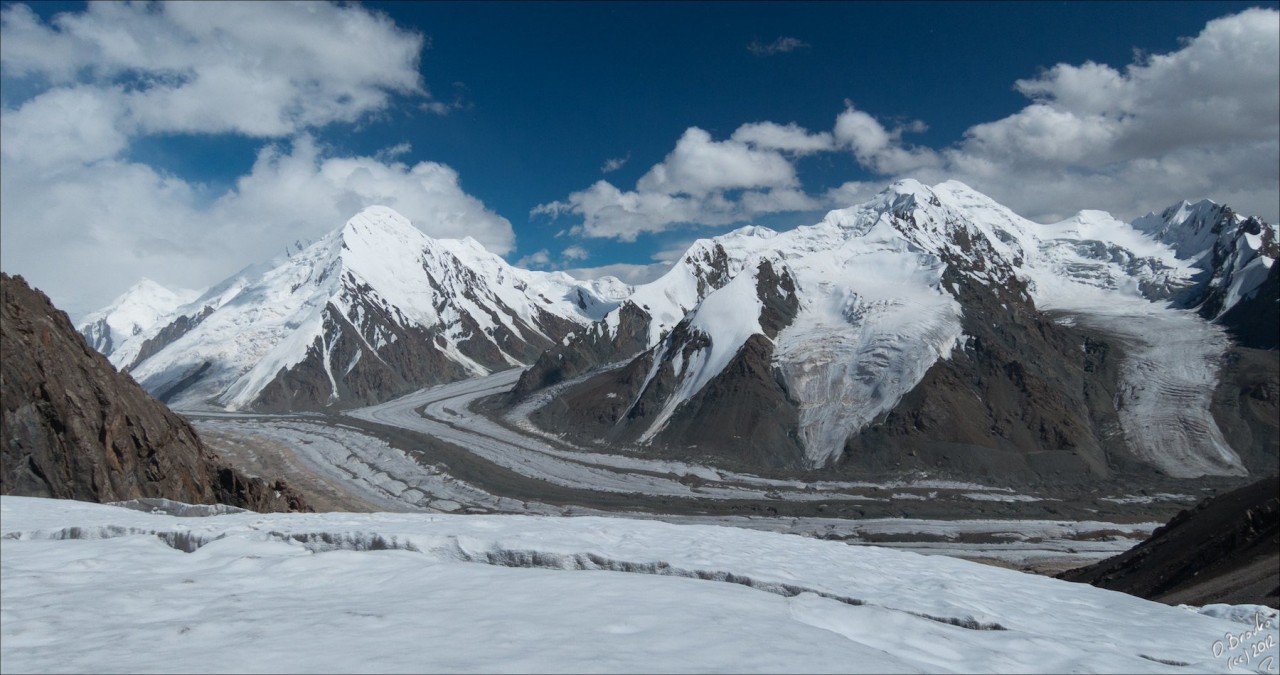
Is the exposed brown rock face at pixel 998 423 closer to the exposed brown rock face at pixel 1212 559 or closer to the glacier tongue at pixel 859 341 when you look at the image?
the glacier tongue at pixel 859 341

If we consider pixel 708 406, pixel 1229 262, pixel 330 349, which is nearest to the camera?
pixel 708 406

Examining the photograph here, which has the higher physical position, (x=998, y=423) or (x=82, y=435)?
(x=82, y=435)

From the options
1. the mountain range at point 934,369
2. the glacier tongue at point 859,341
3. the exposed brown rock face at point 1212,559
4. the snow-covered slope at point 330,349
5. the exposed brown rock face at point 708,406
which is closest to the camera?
the exposed brown rock face at point 1212,559

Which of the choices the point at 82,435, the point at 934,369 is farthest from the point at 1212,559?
the point at 934,369

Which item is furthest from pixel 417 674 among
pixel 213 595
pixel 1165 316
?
pixel 1165 316

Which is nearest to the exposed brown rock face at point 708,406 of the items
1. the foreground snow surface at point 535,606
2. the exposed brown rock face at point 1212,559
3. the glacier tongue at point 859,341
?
the glacier tongue at point 859,341

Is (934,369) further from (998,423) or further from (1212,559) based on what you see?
(1212,559)

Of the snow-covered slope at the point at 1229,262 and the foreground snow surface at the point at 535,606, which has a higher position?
the snow-covered slope at the point at 1229,262

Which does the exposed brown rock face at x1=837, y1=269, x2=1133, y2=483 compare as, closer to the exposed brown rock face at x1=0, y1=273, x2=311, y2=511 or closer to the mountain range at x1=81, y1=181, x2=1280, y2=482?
the mountain range at x1=81, y1=181, x2=1280, y2=482
